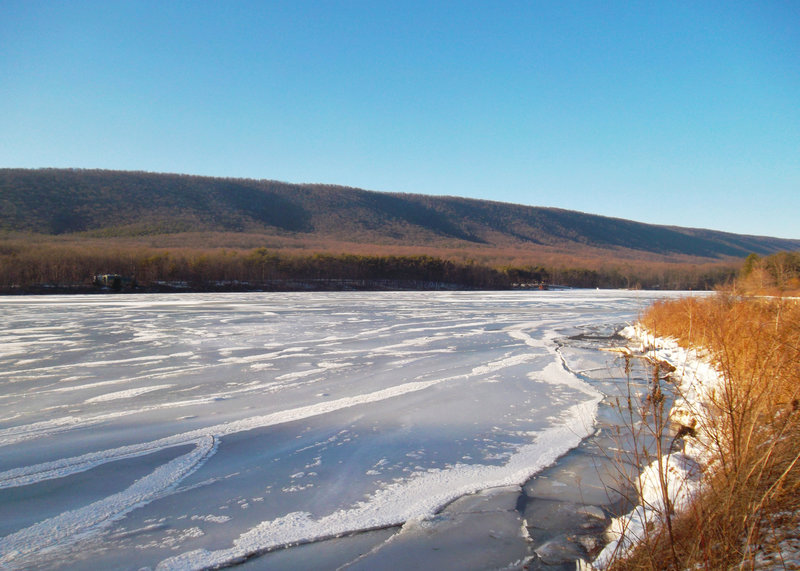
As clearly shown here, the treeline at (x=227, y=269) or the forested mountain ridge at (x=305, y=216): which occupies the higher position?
the forested mountain ridge at (x=305, y=216)

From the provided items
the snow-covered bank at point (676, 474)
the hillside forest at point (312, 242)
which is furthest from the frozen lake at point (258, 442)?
the hillside forest at point (312, 242)

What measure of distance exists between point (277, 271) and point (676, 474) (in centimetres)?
5010

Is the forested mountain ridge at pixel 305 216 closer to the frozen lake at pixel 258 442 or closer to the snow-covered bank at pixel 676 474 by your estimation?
the frozen lake at pixel 258 442

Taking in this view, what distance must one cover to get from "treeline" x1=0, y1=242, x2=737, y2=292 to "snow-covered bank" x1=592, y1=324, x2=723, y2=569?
1314 inches

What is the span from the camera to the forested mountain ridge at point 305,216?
8531 centimetres

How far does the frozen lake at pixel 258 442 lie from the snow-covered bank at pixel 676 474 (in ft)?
3.54

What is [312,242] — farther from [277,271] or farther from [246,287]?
[246,287]

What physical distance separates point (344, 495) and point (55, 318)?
16548 millimetres

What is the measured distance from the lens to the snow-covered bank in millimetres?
2711

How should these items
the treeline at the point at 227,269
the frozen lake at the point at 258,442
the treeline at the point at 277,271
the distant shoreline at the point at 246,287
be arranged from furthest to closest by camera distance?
the treeline at the point at 277,271, the treeline at the point at 227,269, the distant shoreline at the point at 246,287, the frozen lake at the point at 258,442

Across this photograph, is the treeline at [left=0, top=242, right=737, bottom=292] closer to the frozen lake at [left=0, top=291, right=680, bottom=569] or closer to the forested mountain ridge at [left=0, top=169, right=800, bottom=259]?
the frozen lake at [left=0, top=291, right=680, bottom=569]

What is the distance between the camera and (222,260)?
162 feet

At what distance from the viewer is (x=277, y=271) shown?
170 ft

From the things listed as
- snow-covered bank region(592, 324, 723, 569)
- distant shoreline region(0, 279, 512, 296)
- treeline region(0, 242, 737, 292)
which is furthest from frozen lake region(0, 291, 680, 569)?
treeline region(0, 242, 737, 292)
